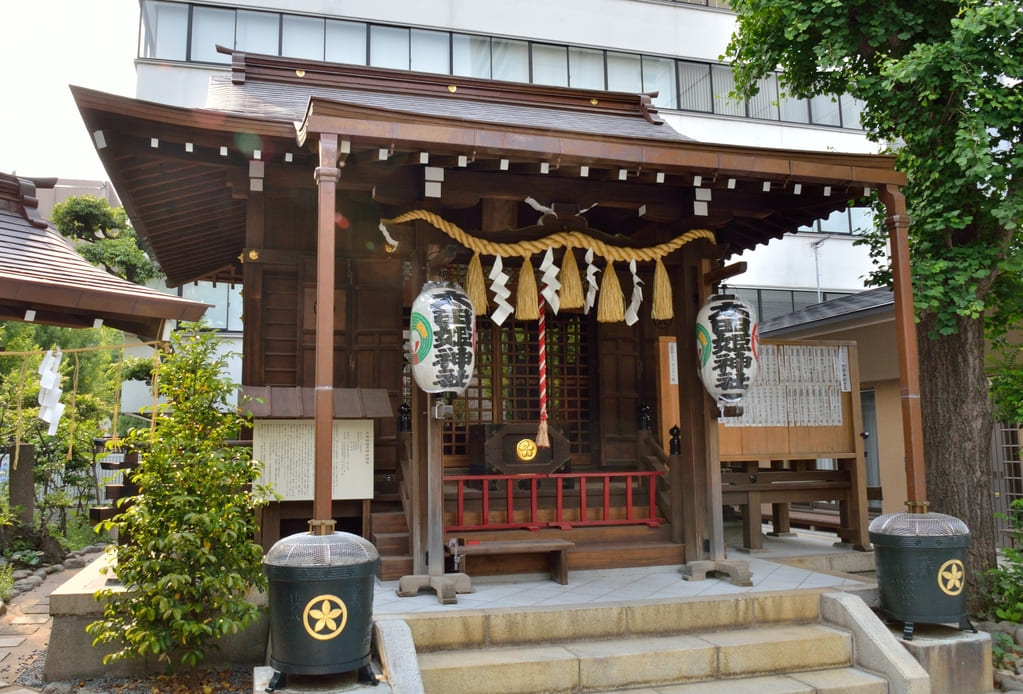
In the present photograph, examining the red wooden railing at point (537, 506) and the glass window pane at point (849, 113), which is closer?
Answer: the red wooden railing at point (537, 506)

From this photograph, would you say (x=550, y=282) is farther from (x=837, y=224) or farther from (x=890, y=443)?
(x=837, y=224)

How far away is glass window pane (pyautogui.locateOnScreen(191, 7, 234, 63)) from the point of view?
19516 millimetres

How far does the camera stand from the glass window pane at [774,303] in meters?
22.5

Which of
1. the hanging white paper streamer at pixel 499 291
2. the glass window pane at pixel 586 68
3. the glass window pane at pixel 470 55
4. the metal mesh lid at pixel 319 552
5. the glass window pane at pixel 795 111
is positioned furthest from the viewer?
the glass window pane at pixel 795 111

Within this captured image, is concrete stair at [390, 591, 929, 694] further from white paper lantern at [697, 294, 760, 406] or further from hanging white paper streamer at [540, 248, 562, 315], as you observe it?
hanging white paper streamer at [540, 248, 562, 315]

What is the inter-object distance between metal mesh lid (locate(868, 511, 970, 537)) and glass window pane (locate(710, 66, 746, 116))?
18.4 meters

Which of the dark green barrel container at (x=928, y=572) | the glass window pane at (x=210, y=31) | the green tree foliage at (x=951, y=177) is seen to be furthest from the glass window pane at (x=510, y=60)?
the dark green barrel container at (x=928, y=572)

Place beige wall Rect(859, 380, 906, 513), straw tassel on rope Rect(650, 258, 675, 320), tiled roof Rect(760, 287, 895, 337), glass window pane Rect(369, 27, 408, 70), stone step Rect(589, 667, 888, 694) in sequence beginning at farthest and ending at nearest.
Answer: glass window pane Rect(369, 27, 408, 70), beige wall Rect(859, 380, 906, 513), tiled roof Rect(760, 287, 895, 337), straw tassel on rope Rect(650, 258, 675, 320), stone step Rect(589, 667, 888, 694)

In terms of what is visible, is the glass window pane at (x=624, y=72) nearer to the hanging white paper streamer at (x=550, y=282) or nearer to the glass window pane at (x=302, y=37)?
the glass window pane at (x=302, y=37)

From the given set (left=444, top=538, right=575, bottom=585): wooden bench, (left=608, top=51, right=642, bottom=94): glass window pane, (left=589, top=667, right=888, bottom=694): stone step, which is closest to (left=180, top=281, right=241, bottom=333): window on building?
(left=608, top=51, right=642, bottom=94): glass window pane

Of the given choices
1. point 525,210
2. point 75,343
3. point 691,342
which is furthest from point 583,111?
point 75,343

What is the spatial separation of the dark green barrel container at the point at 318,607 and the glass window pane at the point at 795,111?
21.9m

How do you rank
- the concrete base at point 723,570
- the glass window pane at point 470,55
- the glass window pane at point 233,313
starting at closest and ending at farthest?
the concrete base at point 723,570 < the glass window pane at point 233,313 < the glass window pane at point 470,55

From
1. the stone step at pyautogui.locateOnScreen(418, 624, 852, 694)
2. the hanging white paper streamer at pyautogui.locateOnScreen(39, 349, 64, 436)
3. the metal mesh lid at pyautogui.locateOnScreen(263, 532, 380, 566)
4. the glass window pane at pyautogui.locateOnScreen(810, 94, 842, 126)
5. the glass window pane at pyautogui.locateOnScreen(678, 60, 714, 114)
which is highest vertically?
the glass window pane at pyautogui.locateOnScreen(678, 60, 714, 114)
